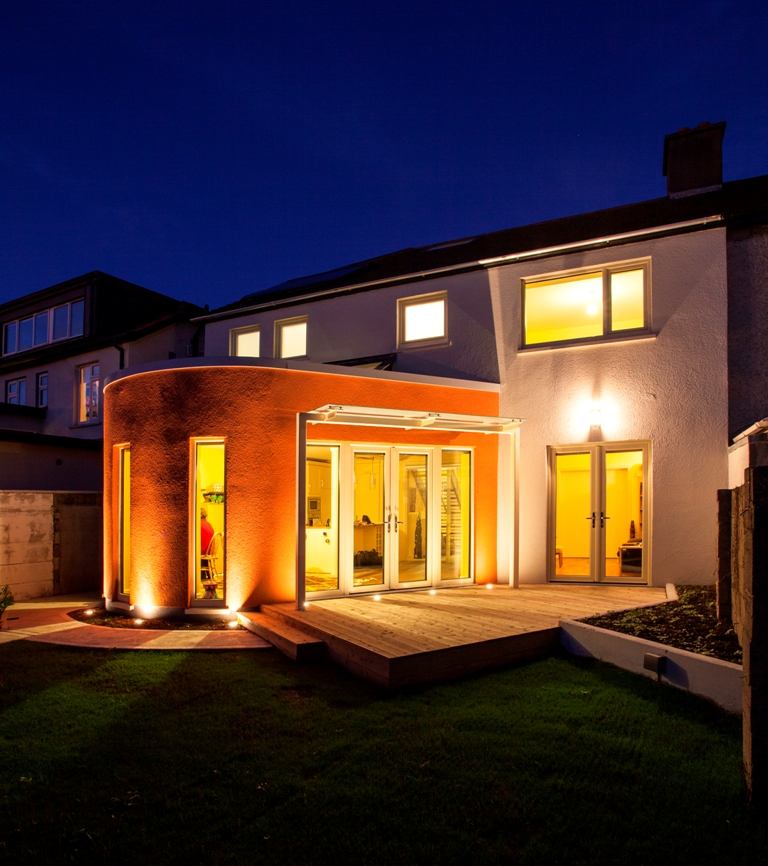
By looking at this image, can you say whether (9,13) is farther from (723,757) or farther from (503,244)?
(723,757)

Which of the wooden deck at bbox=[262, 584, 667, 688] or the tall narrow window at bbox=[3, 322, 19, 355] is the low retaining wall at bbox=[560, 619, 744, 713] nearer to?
the wooden deck at bbox=[262, 584, 667, 688]

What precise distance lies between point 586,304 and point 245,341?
27.3ft

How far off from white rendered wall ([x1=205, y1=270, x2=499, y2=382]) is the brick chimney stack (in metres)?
4.95

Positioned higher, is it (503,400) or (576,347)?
(576,347)

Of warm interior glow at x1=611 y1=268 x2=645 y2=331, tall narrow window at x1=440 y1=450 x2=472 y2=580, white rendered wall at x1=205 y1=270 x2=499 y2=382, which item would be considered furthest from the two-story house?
warm interior glow at x1=611 y1=268 x2=645 y2=331

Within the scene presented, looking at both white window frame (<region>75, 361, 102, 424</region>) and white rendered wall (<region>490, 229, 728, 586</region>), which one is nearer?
white rendered wall (<region>490, 229, 728, 586</region>)

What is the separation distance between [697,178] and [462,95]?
70616 millimetres

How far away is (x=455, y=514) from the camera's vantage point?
11.0 meters

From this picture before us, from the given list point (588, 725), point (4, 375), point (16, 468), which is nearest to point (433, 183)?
point (4, 375)

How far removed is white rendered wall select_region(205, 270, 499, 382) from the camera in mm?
12070

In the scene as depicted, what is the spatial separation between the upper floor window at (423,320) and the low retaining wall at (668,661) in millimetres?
6772

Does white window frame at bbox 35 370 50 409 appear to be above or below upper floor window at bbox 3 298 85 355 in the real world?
below

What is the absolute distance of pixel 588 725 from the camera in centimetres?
532

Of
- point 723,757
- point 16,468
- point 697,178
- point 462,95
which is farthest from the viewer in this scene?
point 462,95
